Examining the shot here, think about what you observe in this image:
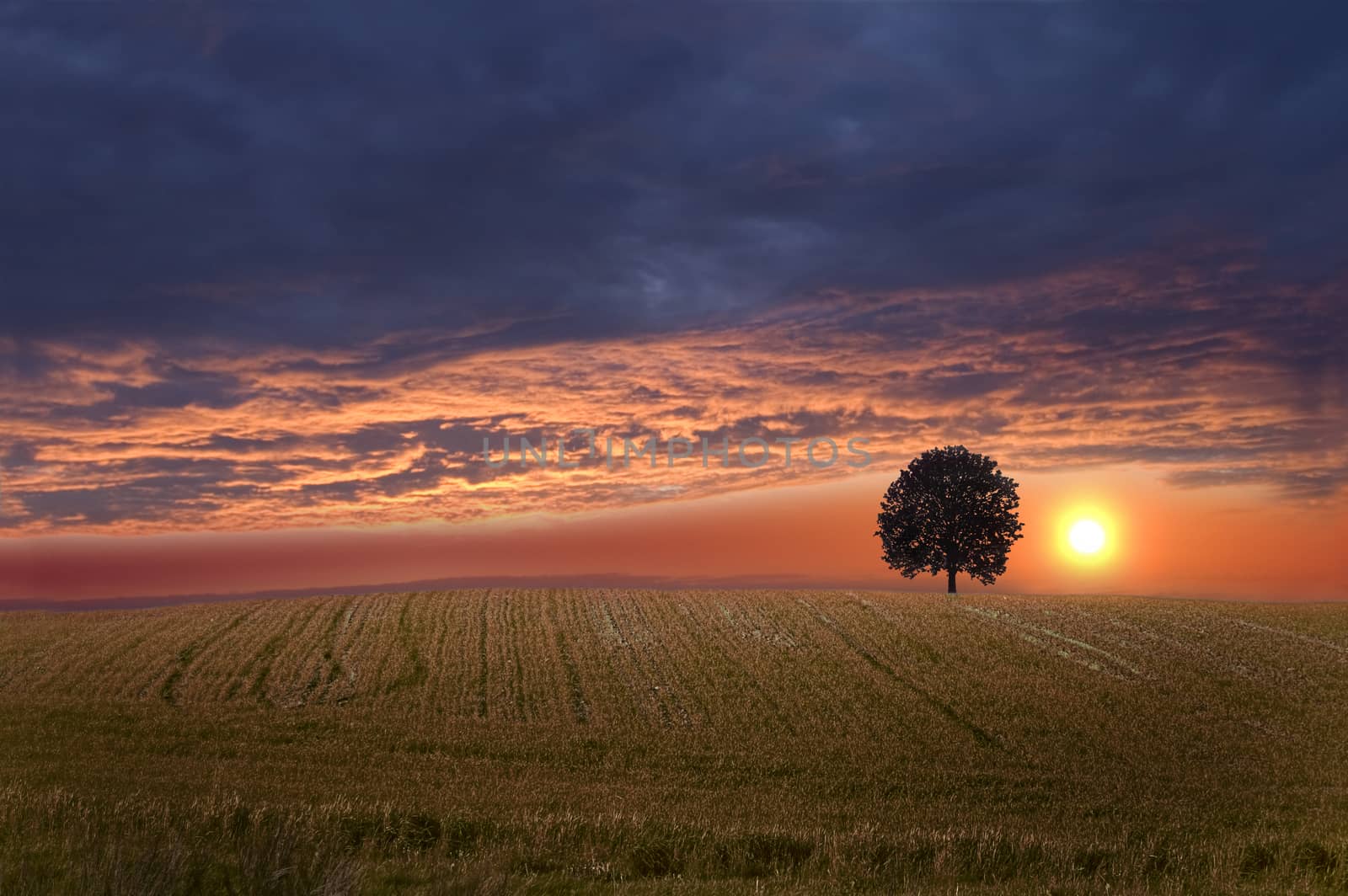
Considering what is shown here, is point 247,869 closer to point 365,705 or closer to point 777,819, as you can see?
point 777,819

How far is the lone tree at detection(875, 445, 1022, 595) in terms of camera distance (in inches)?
2586

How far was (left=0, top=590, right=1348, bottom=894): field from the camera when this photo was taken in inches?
453

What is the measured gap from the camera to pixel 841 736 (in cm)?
2792

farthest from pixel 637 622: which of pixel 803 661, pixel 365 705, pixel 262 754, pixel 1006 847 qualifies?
pixel 1006 847

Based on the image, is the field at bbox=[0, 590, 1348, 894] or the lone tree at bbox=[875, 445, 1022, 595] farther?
the lone tree at bbox=[875, 445, 1022, 595]

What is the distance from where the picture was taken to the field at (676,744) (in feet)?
37.7

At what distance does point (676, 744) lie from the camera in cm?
2700

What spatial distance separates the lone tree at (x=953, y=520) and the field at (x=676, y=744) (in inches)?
345

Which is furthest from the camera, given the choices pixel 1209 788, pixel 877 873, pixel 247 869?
pixel 1209 788

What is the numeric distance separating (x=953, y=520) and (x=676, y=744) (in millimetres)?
43672

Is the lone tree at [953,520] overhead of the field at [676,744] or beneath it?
overhead

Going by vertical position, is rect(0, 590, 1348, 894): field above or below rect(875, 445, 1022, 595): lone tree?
below

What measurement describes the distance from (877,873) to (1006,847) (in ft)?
8.01

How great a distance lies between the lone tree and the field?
345 inches
